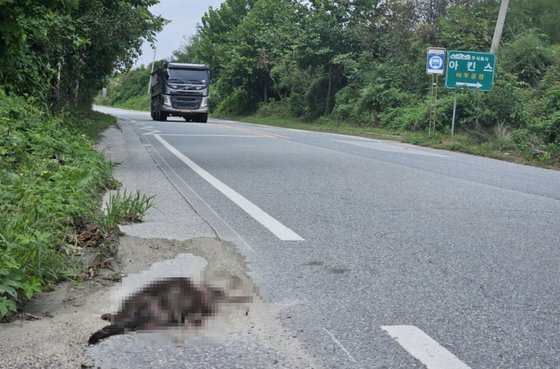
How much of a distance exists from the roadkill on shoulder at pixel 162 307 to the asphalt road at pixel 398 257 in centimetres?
44

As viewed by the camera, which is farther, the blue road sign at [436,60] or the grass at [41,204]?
the blue road sign at [436,60]

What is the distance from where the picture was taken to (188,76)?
31156 mm

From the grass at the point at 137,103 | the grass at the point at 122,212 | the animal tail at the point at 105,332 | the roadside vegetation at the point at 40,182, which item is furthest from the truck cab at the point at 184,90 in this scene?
the grass at the point at 137,103

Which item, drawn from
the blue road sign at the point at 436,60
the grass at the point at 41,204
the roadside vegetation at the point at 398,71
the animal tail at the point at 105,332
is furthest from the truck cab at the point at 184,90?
the animal tail at the point at 105,332

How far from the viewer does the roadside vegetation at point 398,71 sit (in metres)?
20.9

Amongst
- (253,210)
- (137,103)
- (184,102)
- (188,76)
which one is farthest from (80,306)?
(137,103)

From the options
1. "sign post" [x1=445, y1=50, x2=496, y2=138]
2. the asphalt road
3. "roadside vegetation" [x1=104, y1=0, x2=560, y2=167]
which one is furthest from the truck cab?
the asphalt road

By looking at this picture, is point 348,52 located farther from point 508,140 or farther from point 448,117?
point 508,140

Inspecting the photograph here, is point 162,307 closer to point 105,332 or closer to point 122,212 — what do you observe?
point 105,332

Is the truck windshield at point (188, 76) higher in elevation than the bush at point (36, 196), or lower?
higher

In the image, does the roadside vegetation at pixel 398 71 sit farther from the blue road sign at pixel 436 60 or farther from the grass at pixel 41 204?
the grass at pixel 41 204

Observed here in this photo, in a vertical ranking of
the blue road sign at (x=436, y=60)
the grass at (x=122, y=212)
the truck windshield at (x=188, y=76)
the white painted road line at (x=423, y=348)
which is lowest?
the white painted road line at (x=423, y=348)

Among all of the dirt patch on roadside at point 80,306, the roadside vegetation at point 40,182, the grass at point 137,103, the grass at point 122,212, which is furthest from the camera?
the grass at point 137,103

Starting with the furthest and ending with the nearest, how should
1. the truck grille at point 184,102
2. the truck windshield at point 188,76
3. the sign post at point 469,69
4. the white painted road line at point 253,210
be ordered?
the truck windshield at point 188,76, the truck grille at point 184,102, the sign post at point 469,69, the white painted road line at point 253,210
